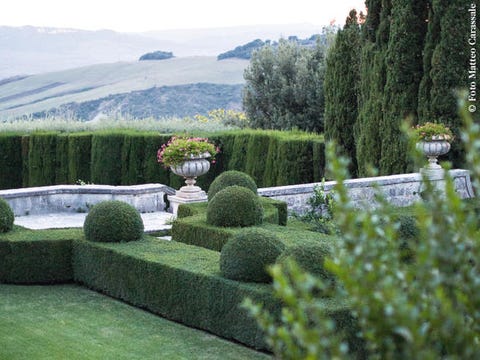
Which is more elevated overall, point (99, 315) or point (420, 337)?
point (420, 337)

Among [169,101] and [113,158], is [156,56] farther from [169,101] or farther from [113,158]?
[113,158]

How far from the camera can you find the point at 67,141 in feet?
78.3

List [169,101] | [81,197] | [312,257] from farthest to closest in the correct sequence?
[169,101]
[81,197]
[312,257]

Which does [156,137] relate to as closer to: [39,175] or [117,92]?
[39,175]

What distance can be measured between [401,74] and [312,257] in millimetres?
11215

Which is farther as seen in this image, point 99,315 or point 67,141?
point 67,141

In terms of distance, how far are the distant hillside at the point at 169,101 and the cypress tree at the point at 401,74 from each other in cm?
4681

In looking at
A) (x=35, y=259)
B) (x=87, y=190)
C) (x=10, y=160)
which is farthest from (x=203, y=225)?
(x=10, y=160)

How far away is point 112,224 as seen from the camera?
40.5ft

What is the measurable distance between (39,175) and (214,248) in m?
12.4

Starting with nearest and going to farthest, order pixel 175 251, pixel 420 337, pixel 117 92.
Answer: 1. pixel 420 337
2. pixel 175 251
3. pixel 117 92

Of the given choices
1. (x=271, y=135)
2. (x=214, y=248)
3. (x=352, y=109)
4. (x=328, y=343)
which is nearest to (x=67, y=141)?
(x=271, y=135)

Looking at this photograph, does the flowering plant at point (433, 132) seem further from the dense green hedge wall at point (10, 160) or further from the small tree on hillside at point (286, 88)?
the small tree on hillside at point (286, 88)

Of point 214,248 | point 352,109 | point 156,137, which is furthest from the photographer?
point 156,137
